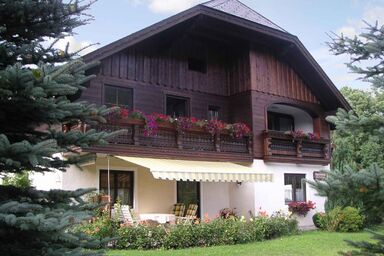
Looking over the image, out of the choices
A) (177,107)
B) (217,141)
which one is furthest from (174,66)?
(217,141)

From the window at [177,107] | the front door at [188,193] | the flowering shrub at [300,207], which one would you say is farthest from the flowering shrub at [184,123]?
the flowering shrub at [300,207]

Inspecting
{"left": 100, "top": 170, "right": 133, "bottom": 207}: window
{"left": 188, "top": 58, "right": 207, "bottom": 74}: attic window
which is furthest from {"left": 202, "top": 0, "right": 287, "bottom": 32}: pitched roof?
{"left": 100, "top": 170, "right": 133, "bottom": 207}: window

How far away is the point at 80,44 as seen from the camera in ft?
19.0

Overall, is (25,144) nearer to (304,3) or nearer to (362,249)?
(362,249)

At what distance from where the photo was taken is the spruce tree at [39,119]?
167 inches

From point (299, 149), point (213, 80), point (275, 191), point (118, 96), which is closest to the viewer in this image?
point (118, 96)

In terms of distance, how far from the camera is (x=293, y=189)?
19891 millimetres

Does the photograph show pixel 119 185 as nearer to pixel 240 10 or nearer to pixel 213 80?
pixel 213 80

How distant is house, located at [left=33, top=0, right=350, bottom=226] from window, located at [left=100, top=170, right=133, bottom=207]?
0.12 ft

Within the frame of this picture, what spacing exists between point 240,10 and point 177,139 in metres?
7.60

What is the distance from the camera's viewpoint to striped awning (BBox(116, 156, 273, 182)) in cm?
1323

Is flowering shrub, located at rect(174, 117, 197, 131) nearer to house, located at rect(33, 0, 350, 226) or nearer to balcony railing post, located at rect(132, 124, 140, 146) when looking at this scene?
house, located at rect(33, 0, 350, 226)

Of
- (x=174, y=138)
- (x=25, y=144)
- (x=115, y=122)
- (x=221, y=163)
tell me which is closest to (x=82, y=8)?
(x=25, y=144)

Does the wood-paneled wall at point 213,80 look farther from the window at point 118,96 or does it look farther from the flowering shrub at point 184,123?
the flowering shrub at point 184,123
